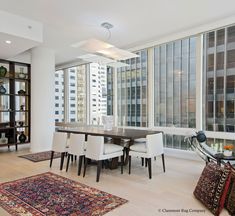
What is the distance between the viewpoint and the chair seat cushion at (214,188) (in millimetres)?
2299

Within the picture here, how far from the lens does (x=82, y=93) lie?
24.5ft

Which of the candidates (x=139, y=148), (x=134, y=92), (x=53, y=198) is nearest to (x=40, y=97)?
(x=134, y=92)

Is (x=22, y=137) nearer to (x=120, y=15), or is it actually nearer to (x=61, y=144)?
(x=61, y=144)

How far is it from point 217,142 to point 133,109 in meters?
2.41

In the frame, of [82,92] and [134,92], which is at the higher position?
[82,92]

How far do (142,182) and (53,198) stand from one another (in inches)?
54.3

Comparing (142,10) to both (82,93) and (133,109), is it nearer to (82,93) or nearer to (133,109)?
(133,109)

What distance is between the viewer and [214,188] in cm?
238

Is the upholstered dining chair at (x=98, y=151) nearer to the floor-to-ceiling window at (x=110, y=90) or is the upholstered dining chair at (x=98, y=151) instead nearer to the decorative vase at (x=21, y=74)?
the floor-to-ceiling window at (x=110, y=90)

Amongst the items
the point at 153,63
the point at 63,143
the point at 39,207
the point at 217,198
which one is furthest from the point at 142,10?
the point at 39,207

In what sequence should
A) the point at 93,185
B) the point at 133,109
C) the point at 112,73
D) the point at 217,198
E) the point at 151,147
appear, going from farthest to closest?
the point at 112,73 < the point at 133,109 < the point at 151,147 < the point at 93,185 < the point at 217,198

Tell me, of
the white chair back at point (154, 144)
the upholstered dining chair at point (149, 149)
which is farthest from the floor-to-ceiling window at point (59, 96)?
the white chair back at point (154, 144)

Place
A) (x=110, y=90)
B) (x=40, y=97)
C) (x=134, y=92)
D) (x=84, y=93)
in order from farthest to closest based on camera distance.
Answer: (x=84, y=93)
(x=110, y=90)
(x=134, y=92)
(x=40, y=97)

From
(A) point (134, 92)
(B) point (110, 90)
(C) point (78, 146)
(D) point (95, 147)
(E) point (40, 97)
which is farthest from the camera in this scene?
(B) point (110, 90)
